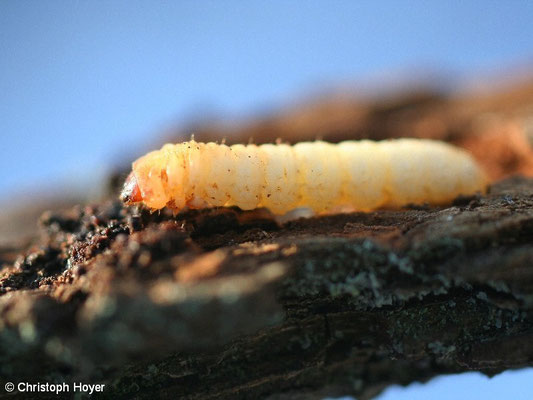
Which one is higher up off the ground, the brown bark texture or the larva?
the larva

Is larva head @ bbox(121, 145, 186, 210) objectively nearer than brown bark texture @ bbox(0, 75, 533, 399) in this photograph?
No

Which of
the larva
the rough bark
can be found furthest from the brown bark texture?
the larva

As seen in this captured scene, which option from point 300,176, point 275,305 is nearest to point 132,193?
point 300,176

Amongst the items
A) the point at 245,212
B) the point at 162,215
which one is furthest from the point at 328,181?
the point at 162,215

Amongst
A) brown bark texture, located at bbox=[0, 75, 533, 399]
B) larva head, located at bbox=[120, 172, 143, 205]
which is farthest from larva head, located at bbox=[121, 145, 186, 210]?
brown bark texture, located at bbox=[0, 75, 533, 399]

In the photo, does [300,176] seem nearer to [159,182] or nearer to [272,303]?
[159,182]

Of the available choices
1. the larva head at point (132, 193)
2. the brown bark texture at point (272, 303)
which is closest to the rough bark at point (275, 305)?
the brown bark texture at point (272, 303)

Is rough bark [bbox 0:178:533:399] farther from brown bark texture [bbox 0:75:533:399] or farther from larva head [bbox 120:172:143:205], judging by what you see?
larva head [bbox 120:172:143:205]

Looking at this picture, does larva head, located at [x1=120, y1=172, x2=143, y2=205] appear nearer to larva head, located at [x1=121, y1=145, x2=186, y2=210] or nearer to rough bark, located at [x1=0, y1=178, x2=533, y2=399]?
larva head, located at [x1=121, y1=145, x2=186, y2=210]
